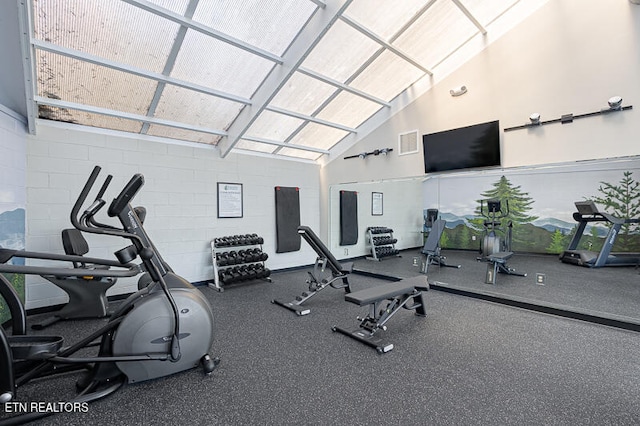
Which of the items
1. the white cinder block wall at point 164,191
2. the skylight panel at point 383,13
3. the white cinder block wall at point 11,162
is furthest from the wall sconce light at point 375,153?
the white cinder block wall at point 11,162

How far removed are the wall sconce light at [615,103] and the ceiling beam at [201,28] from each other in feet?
11.8

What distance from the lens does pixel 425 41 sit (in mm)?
3941

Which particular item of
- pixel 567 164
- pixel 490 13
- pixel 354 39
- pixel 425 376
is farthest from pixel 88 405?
pixel 490 13

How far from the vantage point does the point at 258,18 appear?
9.68 ft

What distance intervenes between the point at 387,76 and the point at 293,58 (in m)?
1.76

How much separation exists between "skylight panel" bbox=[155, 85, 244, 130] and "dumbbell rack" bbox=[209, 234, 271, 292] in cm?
185

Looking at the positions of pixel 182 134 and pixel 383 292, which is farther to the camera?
pixel 182 134

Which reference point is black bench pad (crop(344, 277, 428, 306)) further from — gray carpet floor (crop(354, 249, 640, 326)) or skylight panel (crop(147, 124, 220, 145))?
skylight panel (crop(147, 124, 220, 145))

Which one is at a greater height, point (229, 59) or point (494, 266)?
point (229, 59)

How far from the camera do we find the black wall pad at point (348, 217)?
242 inches

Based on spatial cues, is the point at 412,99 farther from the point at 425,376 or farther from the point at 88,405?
the point at 88,405

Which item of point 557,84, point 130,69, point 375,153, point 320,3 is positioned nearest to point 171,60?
point 130,69

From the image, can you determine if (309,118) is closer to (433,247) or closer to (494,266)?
(433,247)

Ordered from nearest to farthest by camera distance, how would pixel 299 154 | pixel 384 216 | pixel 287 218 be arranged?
pixel 287 218 → pixel 299 154 → pixel 384 216
